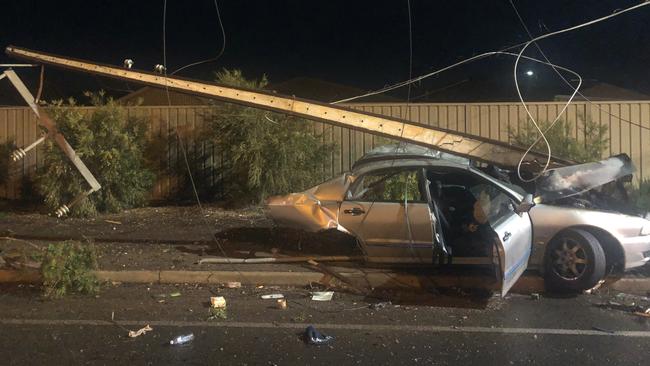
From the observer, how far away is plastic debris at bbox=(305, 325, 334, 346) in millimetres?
5607

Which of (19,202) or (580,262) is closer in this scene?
(580,262)

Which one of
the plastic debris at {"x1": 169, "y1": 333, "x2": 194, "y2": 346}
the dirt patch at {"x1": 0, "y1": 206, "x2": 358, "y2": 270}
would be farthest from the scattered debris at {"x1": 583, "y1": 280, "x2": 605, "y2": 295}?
the plastic debris at {"x1": 169, "y1": 333, "x2": 194, "y2": 346}

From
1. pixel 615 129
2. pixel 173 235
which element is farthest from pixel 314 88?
pixel 173 235

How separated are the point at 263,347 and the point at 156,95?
18.9m

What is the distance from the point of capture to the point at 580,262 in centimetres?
707

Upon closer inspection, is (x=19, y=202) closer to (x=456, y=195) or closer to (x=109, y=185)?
(x=109, y=185)

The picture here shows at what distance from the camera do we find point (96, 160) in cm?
1220

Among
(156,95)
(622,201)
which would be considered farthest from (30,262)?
(156,95)

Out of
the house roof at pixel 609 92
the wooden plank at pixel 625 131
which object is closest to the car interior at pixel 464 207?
the wooden plank at pixel 625 131

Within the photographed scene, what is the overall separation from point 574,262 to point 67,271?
5600 mm

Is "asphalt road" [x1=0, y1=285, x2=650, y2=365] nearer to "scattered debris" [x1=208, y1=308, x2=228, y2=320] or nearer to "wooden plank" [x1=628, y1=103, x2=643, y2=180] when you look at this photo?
"scattered debris" [x1=208, y1=308, x2=228, y2=320]

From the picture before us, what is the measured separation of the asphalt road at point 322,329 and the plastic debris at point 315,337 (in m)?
0.09

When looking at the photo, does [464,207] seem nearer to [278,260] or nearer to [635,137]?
[278,260]

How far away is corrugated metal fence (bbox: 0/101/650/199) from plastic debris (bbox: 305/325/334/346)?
7.63 m
